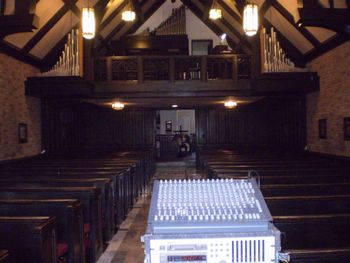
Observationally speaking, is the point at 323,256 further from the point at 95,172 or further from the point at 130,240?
the point at 95,172

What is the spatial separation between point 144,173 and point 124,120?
537 centimetres

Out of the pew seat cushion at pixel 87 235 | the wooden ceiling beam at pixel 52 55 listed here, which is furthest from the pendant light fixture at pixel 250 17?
the wooden ceiling beam at pixel 52 55

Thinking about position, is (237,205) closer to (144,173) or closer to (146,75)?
(144,173)

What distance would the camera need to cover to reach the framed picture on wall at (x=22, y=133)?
9.69 metres

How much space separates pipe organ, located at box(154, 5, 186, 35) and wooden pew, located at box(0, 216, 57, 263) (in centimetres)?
1611

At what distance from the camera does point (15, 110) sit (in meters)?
9.48

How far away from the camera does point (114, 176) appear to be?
607 cm

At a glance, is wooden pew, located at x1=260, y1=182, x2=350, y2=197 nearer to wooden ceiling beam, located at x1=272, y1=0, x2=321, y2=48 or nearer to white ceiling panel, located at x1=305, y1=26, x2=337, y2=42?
white ceiling panel, located at x1=305, y1=26, x2=337, y2=42

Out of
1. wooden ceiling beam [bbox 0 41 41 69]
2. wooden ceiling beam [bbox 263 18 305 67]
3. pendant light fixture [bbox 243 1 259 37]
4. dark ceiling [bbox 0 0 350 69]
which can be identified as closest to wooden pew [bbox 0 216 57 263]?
dark ceiling [bbox 0 0 350 69]

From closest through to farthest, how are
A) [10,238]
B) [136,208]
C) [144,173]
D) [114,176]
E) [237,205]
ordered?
[237,205]
[10,238]
[114,176]
[136,208]
[144,173]

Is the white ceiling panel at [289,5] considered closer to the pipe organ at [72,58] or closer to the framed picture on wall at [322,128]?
the framed picture on wall at [322,128]

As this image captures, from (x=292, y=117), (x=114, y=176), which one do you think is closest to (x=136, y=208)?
(x=114, y=176)

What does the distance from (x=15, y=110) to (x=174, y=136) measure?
11320 millimetres

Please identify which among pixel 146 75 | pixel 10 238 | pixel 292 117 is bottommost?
pixel 10 238
